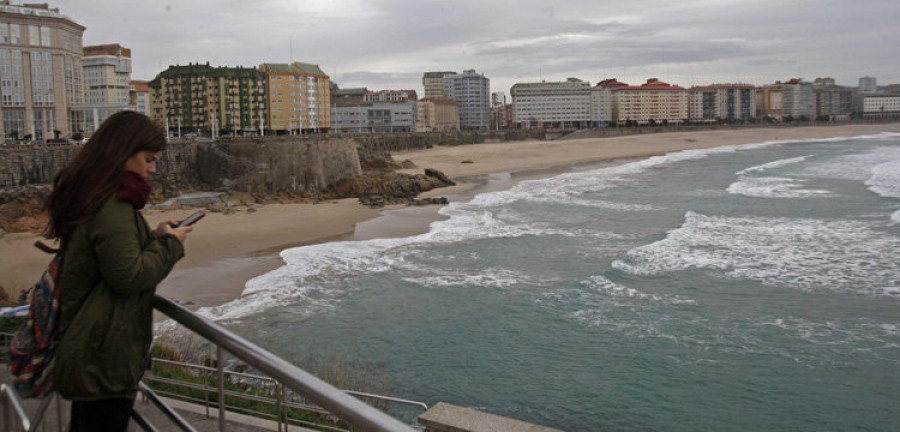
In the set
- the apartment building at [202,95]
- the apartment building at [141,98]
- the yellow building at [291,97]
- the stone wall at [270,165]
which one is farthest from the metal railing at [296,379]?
the apartment building at [141,98]

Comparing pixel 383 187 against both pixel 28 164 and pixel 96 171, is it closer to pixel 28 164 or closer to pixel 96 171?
pixel 28 164

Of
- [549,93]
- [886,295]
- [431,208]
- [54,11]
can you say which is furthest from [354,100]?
[886,295]

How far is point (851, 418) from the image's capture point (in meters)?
8.22

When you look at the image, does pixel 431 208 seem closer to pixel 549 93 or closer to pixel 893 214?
pixel 893 214

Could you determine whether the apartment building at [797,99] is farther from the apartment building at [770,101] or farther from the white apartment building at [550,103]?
the white apartment building at [550,103]

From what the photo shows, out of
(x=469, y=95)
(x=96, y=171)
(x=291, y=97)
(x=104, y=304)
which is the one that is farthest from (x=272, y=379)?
(x=469, y=95)

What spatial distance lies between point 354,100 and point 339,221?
109 metres

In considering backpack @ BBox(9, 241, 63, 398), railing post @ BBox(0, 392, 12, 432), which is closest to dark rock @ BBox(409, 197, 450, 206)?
railing post @ BBox(0, 392, 12, 432)

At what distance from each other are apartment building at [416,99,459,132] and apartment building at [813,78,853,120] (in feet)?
323

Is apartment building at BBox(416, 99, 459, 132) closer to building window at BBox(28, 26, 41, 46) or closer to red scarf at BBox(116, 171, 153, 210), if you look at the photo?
building window at BBox(28, 26, 41, 46)

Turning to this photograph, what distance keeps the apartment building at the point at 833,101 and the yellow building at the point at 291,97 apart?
14847cm

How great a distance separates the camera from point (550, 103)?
158m

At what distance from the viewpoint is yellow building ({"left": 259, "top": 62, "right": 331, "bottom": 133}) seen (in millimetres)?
77500

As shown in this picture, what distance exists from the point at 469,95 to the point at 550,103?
30763mm
